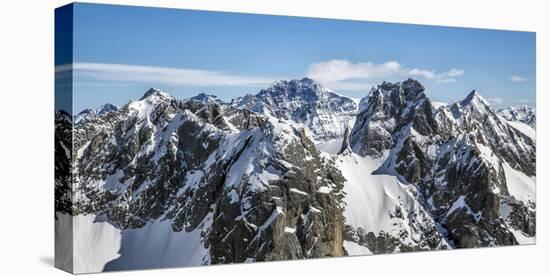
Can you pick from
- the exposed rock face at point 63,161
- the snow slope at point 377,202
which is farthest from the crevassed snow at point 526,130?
the exposed rock face at point 63,161

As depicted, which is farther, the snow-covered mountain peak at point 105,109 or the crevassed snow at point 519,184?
the crevassed snow at point 519,184

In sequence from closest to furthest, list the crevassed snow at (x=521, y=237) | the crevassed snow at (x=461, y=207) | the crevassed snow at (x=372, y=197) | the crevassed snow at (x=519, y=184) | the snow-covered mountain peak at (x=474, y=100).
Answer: the crevassed snow at (x=372, y=197), the crevassed snow at (x=461, y=207), the snow-covered mountain peak at (x=474, y=100), the crevassed snow at (x=521, y=237), the crevassed snow at (x=519, y=184)

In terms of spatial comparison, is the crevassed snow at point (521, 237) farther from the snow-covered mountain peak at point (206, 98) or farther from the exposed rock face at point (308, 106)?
the snow-covered mountain peak at point (206, 98)

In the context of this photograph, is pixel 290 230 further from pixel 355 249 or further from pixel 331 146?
pixel 331 146

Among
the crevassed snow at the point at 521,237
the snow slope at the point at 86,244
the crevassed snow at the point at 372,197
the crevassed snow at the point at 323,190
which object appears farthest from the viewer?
the crevassed snow at the point at 521,237

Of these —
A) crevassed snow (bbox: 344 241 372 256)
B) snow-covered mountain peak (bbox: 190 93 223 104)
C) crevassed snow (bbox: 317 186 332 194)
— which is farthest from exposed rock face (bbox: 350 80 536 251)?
snow-covered mountain peak (bbox: 190 93 223 104)

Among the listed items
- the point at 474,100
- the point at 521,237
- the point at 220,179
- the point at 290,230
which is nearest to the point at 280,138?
the point at 220,179

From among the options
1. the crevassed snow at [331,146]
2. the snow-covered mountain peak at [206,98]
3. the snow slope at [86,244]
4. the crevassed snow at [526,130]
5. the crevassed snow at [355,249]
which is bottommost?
the crevassed snow at [355,249]
